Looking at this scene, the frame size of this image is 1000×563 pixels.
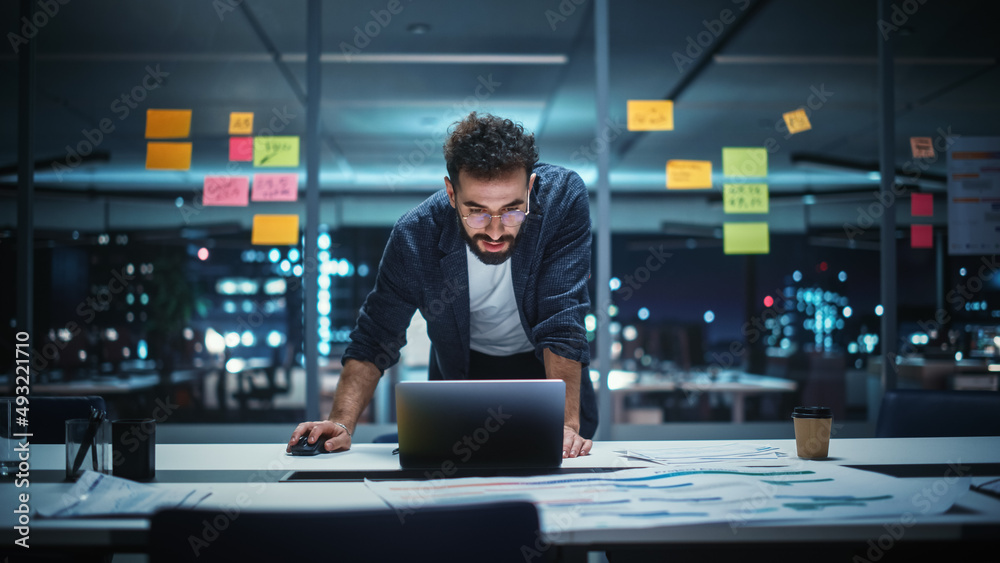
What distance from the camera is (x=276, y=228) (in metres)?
3.30

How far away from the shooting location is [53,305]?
23.7 ft

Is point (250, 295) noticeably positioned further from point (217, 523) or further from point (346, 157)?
point (217, 523)

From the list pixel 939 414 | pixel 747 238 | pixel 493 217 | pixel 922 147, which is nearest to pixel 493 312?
pixel 493 217

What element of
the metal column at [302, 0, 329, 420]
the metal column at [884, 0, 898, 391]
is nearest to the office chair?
the metal column at [302, 0, 329, 420]

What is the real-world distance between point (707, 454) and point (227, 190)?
2693 millimetres

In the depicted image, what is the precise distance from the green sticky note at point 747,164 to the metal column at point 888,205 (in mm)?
541

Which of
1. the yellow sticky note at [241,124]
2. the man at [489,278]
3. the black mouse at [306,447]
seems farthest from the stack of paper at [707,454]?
the yellow sticky note at [241,124]

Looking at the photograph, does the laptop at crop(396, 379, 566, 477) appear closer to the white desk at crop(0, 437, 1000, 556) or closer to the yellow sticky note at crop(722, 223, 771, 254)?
the white desk at crop(0, 437, 1000, 556)

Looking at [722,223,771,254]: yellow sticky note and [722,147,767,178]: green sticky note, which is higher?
[722,147,767,178]: green sticky note

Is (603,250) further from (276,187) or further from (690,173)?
(276,187)

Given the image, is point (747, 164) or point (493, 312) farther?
point (747, 164)

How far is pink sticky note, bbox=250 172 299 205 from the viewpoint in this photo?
10.7ft

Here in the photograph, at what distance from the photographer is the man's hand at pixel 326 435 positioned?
146 centimetres

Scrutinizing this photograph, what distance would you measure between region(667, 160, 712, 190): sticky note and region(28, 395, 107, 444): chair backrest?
270 cm
